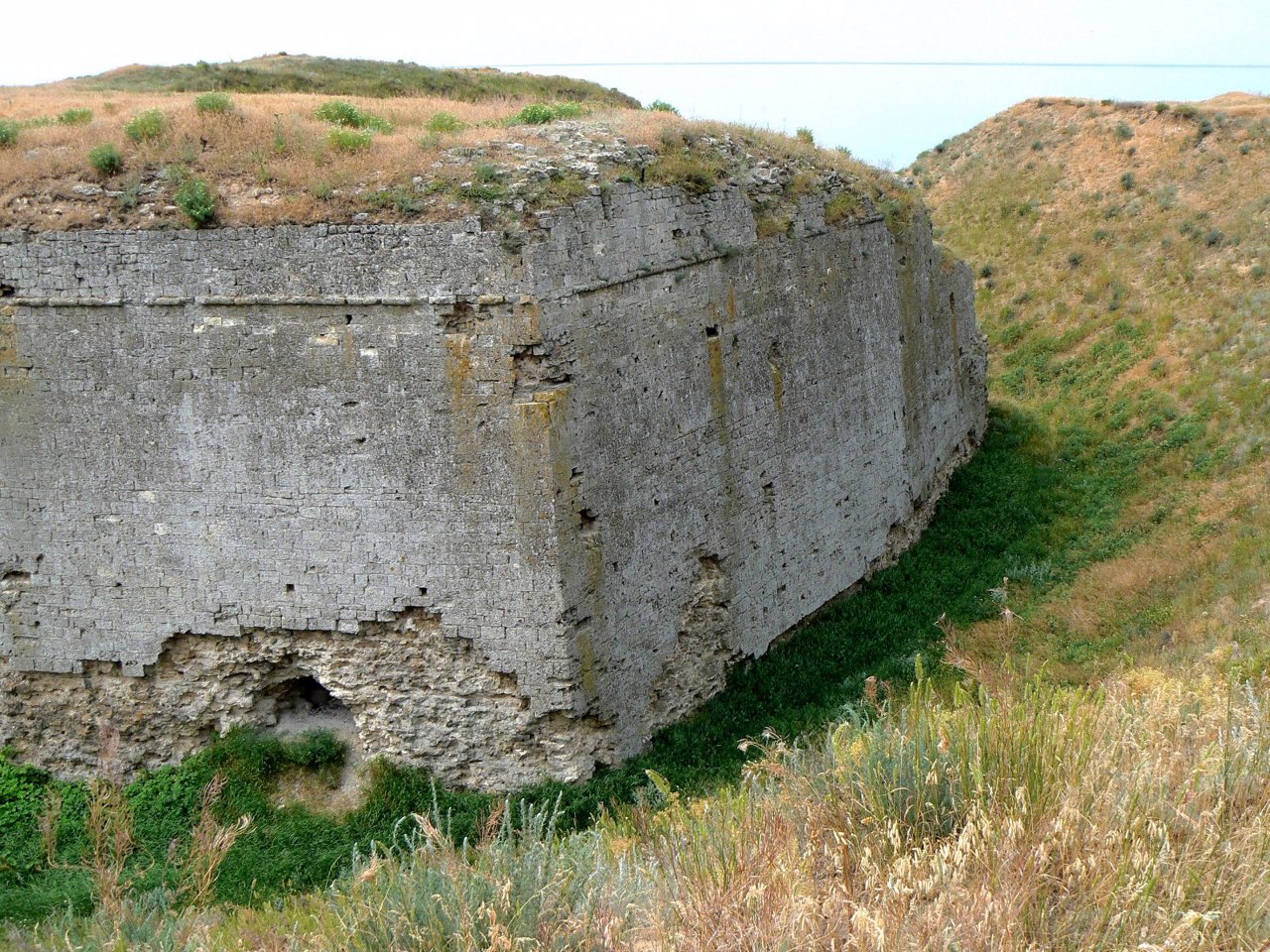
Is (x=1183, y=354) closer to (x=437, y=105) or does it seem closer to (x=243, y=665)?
(x=437, y=105)

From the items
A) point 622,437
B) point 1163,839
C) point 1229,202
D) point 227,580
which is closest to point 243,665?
point 227,580

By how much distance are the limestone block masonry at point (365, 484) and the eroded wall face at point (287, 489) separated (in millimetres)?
22

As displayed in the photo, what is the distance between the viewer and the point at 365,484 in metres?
9.97

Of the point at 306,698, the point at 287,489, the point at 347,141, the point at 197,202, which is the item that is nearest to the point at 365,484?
the point at 287,489

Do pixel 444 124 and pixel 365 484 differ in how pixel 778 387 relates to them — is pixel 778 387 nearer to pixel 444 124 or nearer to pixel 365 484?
Result: pixel 444 124

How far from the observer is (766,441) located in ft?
41.1

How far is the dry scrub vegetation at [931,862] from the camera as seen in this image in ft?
15.1

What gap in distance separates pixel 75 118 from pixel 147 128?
1.26 metres

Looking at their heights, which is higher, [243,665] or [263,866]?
[243,665]

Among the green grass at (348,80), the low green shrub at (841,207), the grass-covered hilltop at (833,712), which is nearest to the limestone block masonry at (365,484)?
the grass-covered hilltop at (833,712)

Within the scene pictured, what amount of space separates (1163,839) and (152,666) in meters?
8.62

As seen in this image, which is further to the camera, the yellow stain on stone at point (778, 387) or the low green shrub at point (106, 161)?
the yellow stain on stone at point (778, 387)

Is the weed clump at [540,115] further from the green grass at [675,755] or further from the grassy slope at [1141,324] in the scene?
the grassy slope at [1141,324]

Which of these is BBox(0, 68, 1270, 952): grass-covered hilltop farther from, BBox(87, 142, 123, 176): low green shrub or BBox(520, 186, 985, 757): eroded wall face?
BBox(520, 186, 985, 757): eroded wall face
